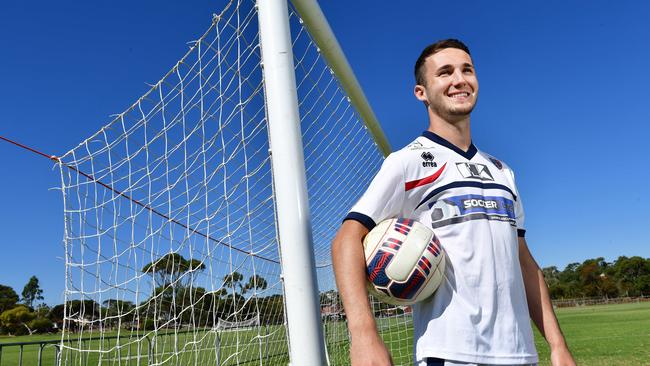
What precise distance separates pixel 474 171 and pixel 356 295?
65 cm

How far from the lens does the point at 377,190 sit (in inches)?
60.2

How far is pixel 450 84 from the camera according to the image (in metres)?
1.75

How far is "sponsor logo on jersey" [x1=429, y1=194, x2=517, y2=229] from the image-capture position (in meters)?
1.60

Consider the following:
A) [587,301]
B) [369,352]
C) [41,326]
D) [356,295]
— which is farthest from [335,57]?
[587,301]

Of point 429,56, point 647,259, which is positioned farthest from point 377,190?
point 647,259

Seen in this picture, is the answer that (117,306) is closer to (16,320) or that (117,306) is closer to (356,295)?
(356,295)

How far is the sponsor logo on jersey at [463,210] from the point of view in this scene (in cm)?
160

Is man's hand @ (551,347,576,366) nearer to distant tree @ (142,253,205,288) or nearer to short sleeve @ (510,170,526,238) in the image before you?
short sleeve @ (510,170,526,238)

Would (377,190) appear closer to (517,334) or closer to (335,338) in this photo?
(517,334)

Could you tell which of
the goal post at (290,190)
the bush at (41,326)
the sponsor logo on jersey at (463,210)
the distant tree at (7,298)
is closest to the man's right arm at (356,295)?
the sponsor logo on jersey at (463,210)

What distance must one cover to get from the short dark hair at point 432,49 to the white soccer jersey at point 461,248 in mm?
287

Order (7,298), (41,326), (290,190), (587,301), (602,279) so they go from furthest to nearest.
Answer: (602,279)
(7,298)
(587,301)
(41,326)
(290,190)

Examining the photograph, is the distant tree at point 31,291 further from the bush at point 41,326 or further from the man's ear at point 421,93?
the man's ear at point 421,93

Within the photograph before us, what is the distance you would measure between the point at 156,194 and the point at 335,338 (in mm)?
5876
